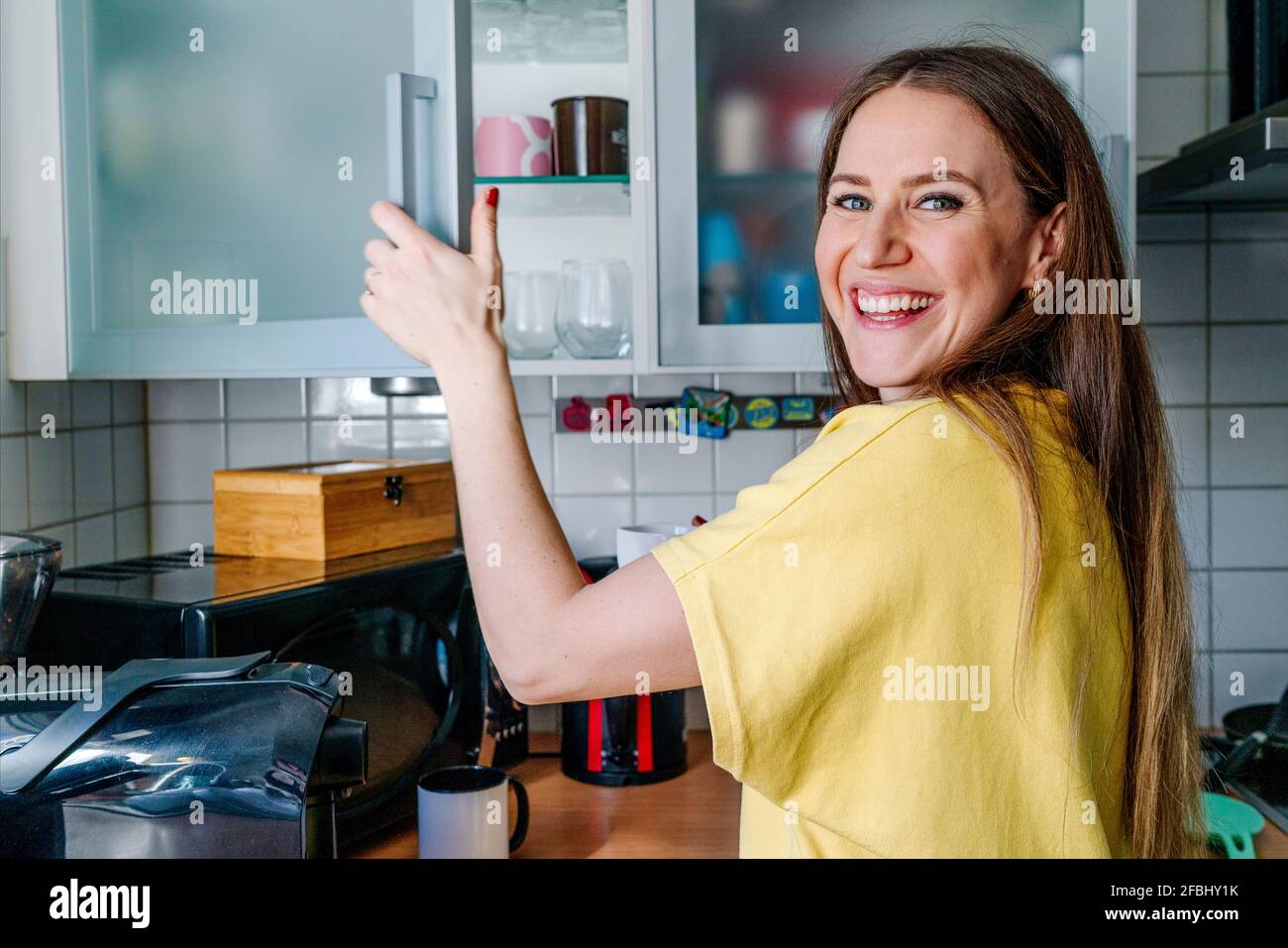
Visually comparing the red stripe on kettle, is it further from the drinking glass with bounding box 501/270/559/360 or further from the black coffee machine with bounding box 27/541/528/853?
the drinking glass with bounding box 501/270/559/360

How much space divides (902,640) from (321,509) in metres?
0.81

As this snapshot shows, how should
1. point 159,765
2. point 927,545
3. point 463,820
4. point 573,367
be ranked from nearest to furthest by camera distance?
1. point 927,545
2. point 159,765
3. point 463,820
4. point 573,367

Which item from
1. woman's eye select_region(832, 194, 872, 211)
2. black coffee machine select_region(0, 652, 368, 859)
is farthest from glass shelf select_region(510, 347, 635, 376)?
black coffee machine select_region(0, 652, 368, 859)

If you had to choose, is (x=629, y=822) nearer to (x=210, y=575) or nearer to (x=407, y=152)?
(x=210, y=575)

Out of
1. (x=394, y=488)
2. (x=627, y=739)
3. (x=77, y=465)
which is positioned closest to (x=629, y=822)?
(x=627, y=739)

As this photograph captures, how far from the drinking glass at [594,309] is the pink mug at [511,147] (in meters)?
0.14

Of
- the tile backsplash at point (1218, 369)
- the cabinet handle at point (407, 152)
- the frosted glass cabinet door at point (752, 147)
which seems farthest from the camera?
the tile backsplash at point (1218, 369)

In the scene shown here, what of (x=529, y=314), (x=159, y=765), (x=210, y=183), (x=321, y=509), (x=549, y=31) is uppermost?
(x=549, y=31)

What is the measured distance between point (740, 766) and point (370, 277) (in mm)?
406

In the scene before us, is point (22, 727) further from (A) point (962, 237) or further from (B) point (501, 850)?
(A) point (962, 237)

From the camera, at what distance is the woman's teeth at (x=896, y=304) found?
2.58 ft

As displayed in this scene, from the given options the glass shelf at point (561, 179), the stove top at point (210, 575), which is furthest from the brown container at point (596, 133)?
the stove top at point (210, 575)

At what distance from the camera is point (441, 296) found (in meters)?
0.75

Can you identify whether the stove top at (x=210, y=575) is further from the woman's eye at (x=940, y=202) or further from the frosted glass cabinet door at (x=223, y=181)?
the woman's eye at (x=940, y=202)
